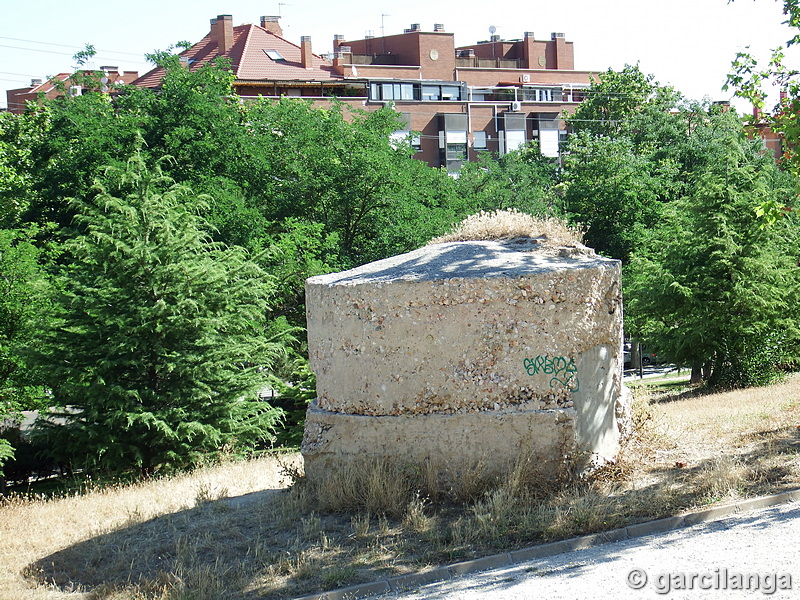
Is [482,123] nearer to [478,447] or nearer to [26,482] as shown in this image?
[26,482]

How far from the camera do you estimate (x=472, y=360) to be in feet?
27.3

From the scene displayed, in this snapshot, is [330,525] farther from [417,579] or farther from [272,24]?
[272,24]

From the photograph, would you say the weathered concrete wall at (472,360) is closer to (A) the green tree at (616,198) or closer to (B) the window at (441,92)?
(A) the green tree at (616,198)

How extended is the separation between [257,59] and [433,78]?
1569 cm

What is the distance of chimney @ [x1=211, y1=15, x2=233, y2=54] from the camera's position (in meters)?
59.2

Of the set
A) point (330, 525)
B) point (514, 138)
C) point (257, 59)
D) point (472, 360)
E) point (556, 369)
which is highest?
point (257, 59)

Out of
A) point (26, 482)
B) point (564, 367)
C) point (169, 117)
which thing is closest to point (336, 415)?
point (564, 367)

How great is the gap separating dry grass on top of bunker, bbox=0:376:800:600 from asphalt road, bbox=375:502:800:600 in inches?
16.8

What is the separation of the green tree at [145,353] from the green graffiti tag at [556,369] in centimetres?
815

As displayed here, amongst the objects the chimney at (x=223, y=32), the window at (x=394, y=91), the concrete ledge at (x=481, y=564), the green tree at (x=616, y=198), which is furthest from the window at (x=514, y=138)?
the concrete ledge at (x=481, y=564)

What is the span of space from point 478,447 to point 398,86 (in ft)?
190

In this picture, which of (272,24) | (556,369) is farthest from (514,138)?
(556,369)

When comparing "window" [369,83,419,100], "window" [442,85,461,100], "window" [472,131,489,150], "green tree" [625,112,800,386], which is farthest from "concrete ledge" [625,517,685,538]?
"window" [442,85,461,100]

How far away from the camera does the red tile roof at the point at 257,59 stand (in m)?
56.4
